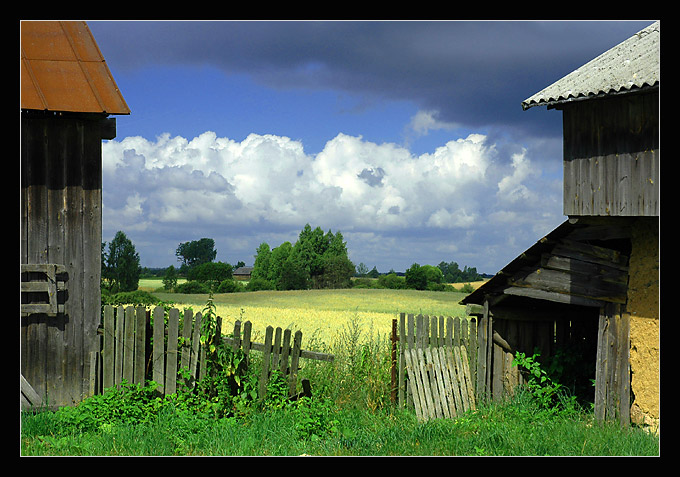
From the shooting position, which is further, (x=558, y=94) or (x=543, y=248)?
(x=543, y=248)

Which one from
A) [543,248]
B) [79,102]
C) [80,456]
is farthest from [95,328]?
[543,248]

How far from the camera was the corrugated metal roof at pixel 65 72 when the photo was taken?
34.0ft

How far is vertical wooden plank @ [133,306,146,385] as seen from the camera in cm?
1060

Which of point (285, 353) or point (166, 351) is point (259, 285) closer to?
point (166, 351)

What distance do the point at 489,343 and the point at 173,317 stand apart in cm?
595

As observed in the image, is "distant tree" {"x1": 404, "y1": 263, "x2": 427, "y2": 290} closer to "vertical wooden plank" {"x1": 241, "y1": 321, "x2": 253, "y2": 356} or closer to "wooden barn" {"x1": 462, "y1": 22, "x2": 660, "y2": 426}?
"wooden barn" {"x1": 462, "y1": 22, "x2": 660, "y2": 426}

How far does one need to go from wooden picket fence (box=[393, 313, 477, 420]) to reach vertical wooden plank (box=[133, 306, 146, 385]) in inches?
178

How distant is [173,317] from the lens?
10.5 m

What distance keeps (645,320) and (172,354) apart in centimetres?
777

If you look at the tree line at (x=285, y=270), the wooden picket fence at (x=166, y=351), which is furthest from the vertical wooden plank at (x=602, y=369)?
the tree line at (x=285, y=270)

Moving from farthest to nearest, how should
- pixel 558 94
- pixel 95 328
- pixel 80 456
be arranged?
pixel 95 328 < pixel 558 94 < pixel 80 456

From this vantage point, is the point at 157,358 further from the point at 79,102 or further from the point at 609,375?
the point at 609,375

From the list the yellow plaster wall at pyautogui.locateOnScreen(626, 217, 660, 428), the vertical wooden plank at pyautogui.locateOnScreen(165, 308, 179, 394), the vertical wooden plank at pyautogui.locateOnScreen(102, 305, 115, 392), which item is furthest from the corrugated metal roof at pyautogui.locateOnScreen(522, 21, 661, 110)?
the vertical wooden plank at pyautogui.locateOnScreen(102, 305, 115, 392)

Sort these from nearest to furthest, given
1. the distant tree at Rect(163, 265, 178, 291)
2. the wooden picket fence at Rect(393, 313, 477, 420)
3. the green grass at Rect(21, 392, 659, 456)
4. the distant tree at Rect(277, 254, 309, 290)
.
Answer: the green grass at Rect(21, 392, 659, 456) < the wooden picket fence at Rect(393, 313, 477, 420) < the distant tree at Rect(163, 265, 178, 291) < the distant tree at Rect(277, 254, 309, 290)
